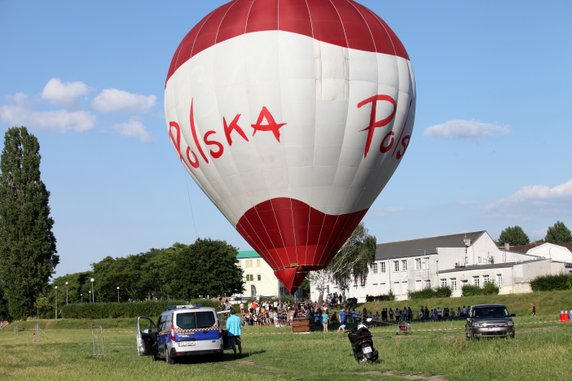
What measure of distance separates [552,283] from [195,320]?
61898mm

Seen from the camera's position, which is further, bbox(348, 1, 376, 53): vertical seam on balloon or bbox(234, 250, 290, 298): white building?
bbox(234, 250, 290, 298): white building

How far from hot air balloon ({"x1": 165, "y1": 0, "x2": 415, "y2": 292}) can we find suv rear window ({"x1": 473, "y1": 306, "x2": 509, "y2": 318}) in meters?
8.41

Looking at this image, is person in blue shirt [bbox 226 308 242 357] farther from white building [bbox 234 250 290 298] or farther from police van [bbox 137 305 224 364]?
white building [bbox 234 250 290 298]

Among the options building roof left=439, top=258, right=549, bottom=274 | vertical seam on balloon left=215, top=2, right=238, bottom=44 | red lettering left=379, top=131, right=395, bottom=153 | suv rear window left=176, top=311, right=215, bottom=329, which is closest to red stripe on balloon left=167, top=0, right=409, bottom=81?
vertical seam on balloon left=215, top=2, right=238, bottom=44

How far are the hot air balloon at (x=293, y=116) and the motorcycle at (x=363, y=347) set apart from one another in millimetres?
12476

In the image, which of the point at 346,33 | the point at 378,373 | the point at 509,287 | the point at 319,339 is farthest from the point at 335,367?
the point at 509,287

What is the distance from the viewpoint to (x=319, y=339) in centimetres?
3803

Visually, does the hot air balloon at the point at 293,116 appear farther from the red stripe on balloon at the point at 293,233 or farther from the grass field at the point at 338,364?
the grass field at the point at 338,364

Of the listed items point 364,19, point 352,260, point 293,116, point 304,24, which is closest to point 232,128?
point 293,116

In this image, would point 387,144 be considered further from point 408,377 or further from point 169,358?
point 408,377

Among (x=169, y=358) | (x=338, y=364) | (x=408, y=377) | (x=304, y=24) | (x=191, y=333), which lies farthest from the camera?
(x=304, y=24)

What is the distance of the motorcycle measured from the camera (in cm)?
2506

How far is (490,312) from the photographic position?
3262 centimetres

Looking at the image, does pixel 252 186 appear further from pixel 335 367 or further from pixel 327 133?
pixel 335 367
